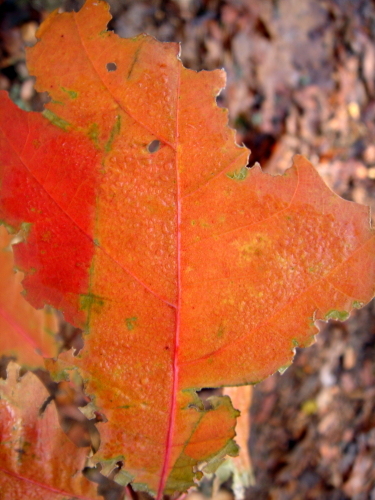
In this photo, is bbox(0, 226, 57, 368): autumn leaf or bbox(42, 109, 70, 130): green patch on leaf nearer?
bbox(42, 109, 70, 130): green patch on leaf

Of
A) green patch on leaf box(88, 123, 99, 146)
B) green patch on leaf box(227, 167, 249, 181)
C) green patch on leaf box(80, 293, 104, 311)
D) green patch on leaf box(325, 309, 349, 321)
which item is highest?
green patch on leaf box(88, 123, 99, 146)

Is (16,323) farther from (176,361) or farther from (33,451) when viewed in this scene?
(176,361)

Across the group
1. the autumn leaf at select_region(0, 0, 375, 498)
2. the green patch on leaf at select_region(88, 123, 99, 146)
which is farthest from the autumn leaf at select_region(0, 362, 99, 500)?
the green patch on leaf at select_region(88, 123, 99, 146)

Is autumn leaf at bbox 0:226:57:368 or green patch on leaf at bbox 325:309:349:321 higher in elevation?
green patch on leaf at bbox 325:309:349:321

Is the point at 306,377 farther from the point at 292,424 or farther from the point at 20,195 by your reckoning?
the point at 20,195

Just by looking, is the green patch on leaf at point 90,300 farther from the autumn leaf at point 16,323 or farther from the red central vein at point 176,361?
the autumn leaf at point 16,323

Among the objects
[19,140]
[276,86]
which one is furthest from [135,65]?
[276,86]

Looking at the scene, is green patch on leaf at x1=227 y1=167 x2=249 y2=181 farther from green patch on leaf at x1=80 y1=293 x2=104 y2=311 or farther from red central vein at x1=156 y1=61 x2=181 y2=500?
green patch on leaf at x1=80 y1=293 x2=104 y2=311
